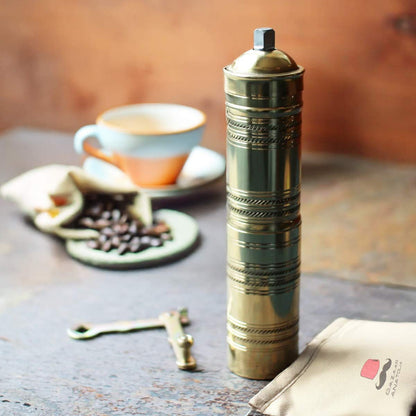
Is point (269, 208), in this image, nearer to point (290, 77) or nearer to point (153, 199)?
point (290, 77)

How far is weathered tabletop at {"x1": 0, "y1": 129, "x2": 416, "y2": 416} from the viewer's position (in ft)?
2.24

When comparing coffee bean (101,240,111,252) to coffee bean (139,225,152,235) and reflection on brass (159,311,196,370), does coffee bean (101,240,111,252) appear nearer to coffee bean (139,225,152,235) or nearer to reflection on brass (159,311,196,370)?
coffee bean (139,225,152,235)

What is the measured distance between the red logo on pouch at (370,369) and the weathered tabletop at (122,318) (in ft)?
0.32

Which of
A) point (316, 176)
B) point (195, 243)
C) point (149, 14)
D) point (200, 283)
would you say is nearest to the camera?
point (200, 283)

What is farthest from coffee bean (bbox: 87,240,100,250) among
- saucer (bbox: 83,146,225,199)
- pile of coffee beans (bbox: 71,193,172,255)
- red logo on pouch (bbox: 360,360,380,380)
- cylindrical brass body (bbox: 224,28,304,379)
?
red logo on pouch (bbox: 360,360,380,380)

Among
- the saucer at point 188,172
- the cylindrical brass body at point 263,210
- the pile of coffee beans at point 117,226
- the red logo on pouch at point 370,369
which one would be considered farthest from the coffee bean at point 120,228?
the red logo on pouch at point 370,369

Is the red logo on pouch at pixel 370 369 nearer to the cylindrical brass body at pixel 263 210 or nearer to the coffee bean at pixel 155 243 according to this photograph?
the cylindrical brass body at pixel 263 210

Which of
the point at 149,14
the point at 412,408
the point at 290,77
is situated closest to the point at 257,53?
the point at 290,77

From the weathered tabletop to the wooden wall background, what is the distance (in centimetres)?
35

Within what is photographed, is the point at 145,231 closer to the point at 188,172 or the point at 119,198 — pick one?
the point at 119,198

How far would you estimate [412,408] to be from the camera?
2.06 ft

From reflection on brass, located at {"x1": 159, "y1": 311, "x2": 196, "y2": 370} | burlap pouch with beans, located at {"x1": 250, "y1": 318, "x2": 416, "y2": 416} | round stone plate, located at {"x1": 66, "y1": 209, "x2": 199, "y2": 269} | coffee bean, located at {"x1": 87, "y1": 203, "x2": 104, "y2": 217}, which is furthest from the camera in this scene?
coffee bean, located at {"x1": 87, "y1": 203, "x2": 104, "y2": 217}

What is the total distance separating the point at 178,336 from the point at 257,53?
30 cm

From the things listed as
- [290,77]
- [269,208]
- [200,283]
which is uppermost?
[290,77]
